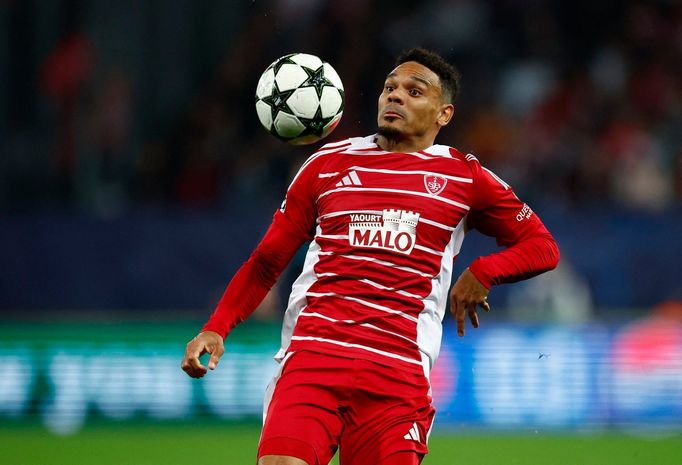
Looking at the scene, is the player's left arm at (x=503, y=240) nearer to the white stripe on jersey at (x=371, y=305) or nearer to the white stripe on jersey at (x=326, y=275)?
the white stripe on jersey at (x=371, y=305)

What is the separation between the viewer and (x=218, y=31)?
558 inches

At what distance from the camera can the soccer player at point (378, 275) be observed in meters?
4.93

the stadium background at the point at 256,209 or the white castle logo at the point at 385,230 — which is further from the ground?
the stadium background at the point at 256,209

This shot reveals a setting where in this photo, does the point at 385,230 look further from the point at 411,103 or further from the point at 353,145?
the point at 411,103

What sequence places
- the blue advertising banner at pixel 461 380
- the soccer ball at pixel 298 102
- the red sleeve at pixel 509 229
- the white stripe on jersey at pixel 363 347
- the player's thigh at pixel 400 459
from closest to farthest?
the player's thigh at pixel 400 459
the white stripe on jersey at pixel 363 347
the red sleeve at pixel 509 229
the soccer ball at pixel 298 102
the blue advertising banner at pixel 461 380

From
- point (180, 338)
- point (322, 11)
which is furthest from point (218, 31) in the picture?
point (180, 338)

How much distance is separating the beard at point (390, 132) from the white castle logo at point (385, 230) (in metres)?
0.37

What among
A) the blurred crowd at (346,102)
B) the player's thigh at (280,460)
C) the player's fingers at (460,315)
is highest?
the blurred crowd at (346,102)

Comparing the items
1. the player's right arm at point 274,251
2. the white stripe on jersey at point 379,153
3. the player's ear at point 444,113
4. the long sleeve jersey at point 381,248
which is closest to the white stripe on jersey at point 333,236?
the long sleeve jersey at point 381,248

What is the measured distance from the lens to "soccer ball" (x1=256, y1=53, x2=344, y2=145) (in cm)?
566

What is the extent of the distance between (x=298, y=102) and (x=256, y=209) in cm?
647

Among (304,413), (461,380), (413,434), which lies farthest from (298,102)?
(461,380)

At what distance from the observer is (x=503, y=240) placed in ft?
17.9

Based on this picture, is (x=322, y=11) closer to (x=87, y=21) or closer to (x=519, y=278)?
(x=87, y=21)
